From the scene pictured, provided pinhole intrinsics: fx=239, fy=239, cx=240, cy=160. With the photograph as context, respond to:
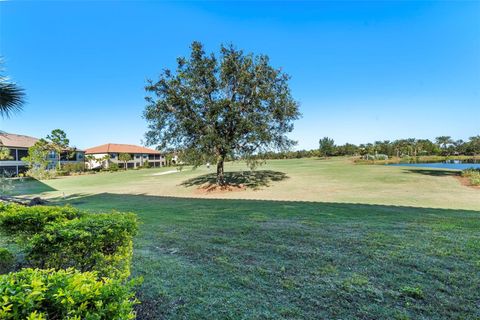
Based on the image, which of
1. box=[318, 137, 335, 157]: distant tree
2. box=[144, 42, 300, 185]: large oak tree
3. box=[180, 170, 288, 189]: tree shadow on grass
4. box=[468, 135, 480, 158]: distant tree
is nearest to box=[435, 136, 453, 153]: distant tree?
box=[468, 135, 480, 158]: distant tree

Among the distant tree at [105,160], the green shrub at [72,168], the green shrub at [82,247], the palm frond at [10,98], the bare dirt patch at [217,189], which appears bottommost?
the bare dirt patch at [217,189]

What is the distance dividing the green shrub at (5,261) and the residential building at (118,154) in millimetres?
53238

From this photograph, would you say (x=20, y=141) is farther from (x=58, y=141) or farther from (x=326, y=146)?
(x=326, y=146)

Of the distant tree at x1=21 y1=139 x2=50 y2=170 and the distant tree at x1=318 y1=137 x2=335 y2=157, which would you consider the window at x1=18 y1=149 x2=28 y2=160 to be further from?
the distant tree at x1=318 y1=137 x2=335 y2=157

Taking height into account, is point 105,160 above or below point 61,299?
above

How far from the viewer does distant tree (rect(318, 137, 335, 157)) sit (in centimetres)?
6580

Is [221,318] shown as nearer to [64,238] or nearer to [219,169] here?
[64,238]

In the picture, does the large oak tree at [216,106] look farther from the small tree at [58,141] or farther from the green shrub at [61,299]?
the small tree at [58,141]

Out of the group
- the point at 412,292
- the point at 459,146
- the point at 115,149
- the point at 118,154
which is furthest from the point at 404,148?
the point at 115,149

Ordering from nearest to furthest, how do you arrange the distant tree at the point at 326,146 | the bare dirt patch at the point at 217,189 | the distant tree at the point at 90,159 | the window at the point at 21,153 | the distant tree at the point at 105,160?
the bare dirt patch at the point at 217,189 < the window at the point at 21,153 < the distant tree at the point at 90,159 < the distant tree at the point at 105,160 < the distant tree at the point at 326,146

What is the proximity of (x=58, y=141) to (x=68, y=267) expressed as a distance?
4729 centimetres

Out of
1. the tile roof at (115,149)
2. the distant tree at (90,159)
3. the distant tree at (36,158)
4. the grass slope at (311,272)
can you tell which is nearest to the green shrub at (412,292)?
the grass slope at (311,272)

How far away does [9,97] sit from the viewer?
18.2 ft

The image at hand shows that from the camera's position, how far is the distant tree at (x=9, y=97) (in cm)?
543
